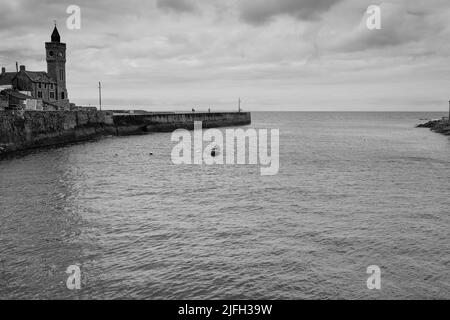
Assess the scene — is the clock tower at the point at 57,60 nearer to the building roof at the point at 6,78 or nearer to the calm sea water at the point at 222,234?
the building roof at the point at 6,78

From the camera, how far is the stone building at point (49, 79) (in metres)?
84.5

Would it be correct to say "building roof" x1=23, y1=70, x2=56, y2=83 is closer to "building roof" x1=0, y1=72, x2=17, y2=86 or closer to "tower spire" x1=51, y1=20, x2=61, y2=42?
"building roof" x1=0, y1=72, x2=17, y2=86

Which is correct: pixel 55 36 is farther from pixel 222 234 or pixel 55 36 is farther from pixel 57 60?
pixel 222 234

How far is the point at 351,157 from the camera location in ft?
176

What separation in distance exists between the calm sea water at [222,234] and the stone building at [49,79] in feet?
172

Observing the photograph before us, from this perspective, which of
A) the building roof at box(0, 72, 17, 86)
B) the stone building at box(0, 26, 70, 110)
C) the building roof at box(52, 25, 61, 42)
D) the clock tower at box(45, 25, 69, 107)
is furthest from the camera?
the building roof at box(52, 25, 61, 42)

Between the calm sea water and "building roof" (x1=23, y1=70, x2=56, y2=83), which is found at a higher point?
"building roof" (x1=23, y1=70, x2=56, y2=83)

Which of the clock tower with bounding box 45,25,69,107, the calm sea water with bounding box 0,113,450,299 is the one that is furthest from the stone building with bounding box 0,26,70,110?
the calm sea water with bounding box 0,113,450,299

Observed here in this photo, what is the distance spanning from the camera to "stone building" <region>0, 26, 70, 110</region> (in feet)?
277

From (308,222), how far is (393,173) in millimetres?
20809

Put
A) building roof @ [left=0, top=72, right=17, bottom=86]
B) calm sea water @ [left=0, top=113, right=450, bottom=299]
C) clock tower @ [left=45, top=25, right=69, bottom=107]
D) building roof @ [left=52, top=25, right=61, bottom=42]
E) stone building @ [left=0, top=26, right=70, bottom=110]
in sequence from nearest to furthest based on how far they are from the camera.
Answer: calm sea water @ [left=0, top=113, right=450, bottom=299]
stone building @ [left=0, top=26, right=70, bottom=110]
building roof @ [left=0, top=72, right=17, bottom=86]
clock tower @ [left=45, top=25, right=69, bottom=107]
building roof @ [left=52, top=25, right=61, bottom=42]

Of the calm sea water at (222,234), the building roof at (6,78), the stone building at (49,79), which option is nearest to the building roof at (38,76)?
the stone building at (49,79)

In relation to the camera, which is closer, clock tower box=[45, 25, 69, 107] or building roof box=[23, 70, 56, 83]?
building roof box=[23, 70, 56, 83]
